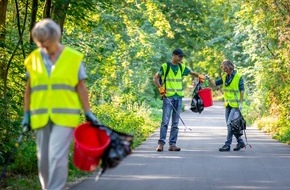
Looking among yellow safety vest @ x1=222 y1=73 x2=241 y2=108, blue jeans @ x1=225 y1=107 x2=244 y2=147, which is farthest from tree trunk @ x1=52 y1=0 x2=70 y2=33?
blue jeans @ x1=225 y1=107 x2=244 y2=147

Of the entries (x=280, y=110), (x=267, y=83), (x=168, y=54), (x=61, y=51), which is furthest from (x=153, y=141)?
(x=168, y=54)

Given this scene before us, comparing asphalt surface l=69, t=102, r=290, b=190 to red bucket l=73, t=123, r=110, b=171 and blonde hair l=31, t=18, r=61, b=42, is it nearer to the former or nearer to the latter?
red bucket l=73, t=123, r=110, b=171

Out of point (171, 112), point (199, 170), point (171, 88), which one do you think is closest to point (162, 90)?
point (171, 88)

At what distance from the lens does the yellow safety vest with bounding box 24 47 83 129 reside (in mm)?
6191

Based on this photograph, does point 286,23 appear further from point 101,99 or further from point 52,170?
point 52,170

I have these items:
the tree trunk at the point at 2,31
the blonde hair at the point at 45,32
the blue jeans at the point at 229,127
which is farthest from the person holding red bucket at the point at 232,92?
the blonde hair at the point at 45,32

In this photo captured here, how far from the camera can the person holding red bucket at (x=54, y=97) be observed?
616cm

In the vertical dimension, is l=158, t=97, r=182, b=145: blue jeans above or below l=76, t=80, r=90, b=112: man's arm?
below

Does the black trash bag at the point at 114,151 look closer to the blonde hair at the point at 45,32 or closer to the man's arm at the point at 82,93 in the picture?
the man's arm at the point at 82,93

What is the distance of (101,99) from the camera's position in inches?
880

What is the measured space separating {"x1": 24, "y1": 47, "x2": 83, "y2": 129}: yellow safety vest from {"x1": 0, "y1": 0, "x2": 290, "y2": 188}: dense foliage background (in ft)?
8.26

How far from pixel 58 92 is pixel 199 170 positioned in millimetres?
4691

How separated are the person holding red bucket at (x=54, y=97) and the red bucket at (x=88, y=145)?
0.10 metres

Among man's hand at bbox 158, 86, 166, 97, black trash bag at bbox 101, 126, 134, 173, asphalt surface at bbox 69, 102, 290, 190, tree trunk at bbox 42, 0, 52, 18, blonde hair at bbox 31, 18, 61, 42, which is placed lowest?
asphalt surface at bbox 69, 102, 290, 190
